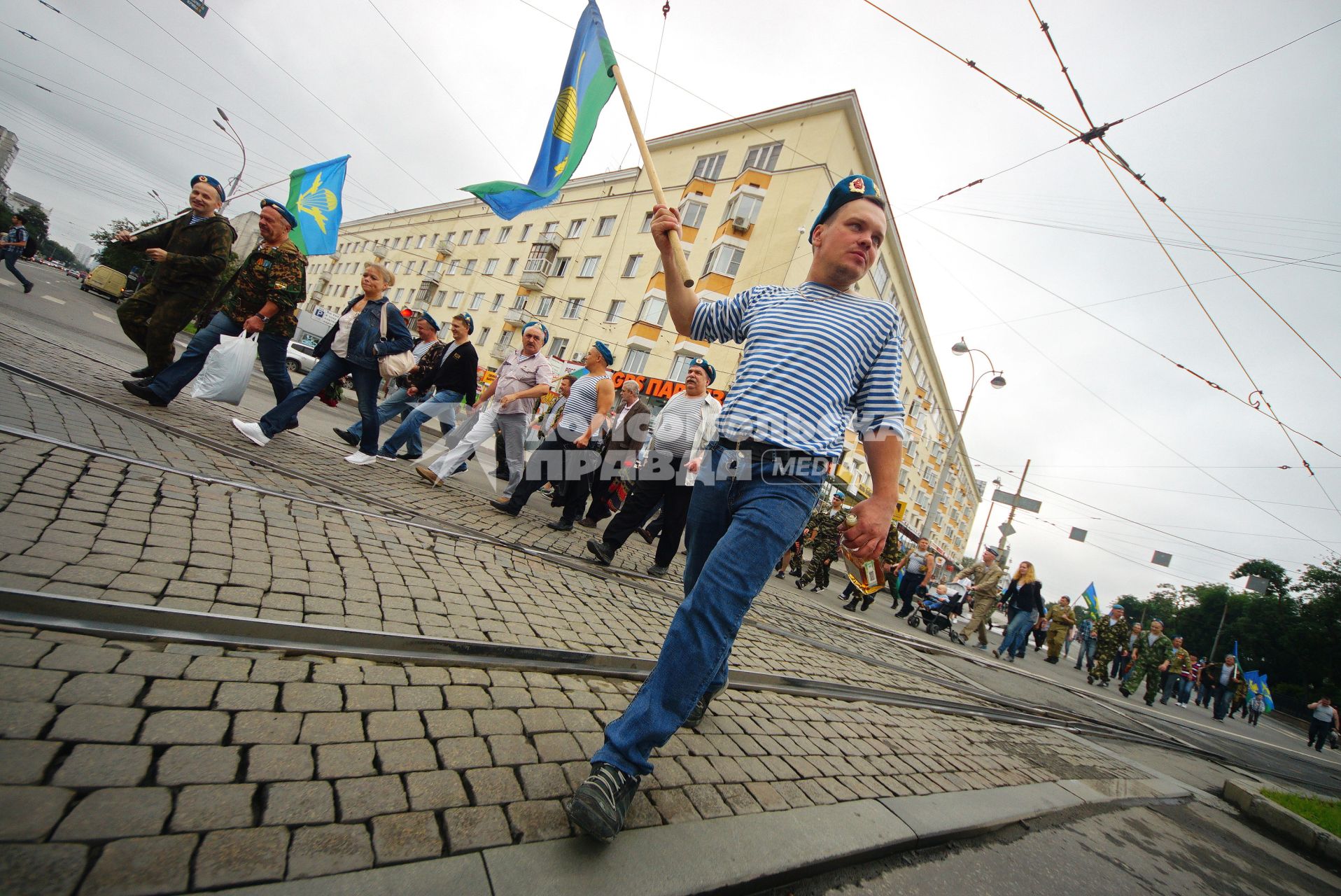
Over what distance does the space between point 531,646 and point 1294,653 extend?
5493 centimetres

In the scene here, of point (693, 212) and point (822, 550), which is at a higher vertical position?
point (693, 212)

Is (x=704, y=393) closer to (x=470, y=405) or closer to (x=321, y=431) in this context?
(x=470, y=405)

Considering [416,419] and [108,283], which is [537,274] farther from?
[416,419]

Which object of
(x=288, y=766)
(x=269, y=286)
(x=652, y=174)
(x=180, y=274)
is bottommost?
(x=288, y=766)

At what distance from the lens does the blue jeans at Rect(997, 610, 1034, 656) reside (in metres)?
10.4

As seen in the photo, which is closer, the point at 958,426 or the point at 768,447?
the point at 768,447

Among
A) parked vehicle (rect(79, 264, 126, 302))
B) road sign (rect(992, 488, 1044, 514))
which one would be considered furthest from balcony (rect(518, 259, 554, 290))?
Answer: road sign (rect(992, 488, 1044, 514))

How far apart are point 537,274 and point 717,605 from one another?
35.4 m

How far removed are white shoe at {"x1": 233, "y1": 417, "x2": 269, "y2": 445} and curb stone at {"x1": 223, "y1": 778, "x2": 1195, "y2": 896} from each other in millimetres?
4858

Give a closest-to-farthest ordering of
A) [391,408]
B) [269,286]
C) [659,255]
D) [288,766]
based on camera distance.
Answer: [288,766], [269,286], [391,408], [659,255]

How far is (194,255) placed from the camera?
196 inches

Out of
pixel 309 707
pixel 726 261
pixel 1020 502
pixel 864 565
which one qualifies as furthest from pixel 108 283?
pixel 1020 502

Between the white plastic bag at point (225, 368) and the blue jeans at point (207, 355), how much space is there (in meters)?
0.09

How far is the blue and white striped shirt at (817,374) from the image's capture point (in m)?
1.98
